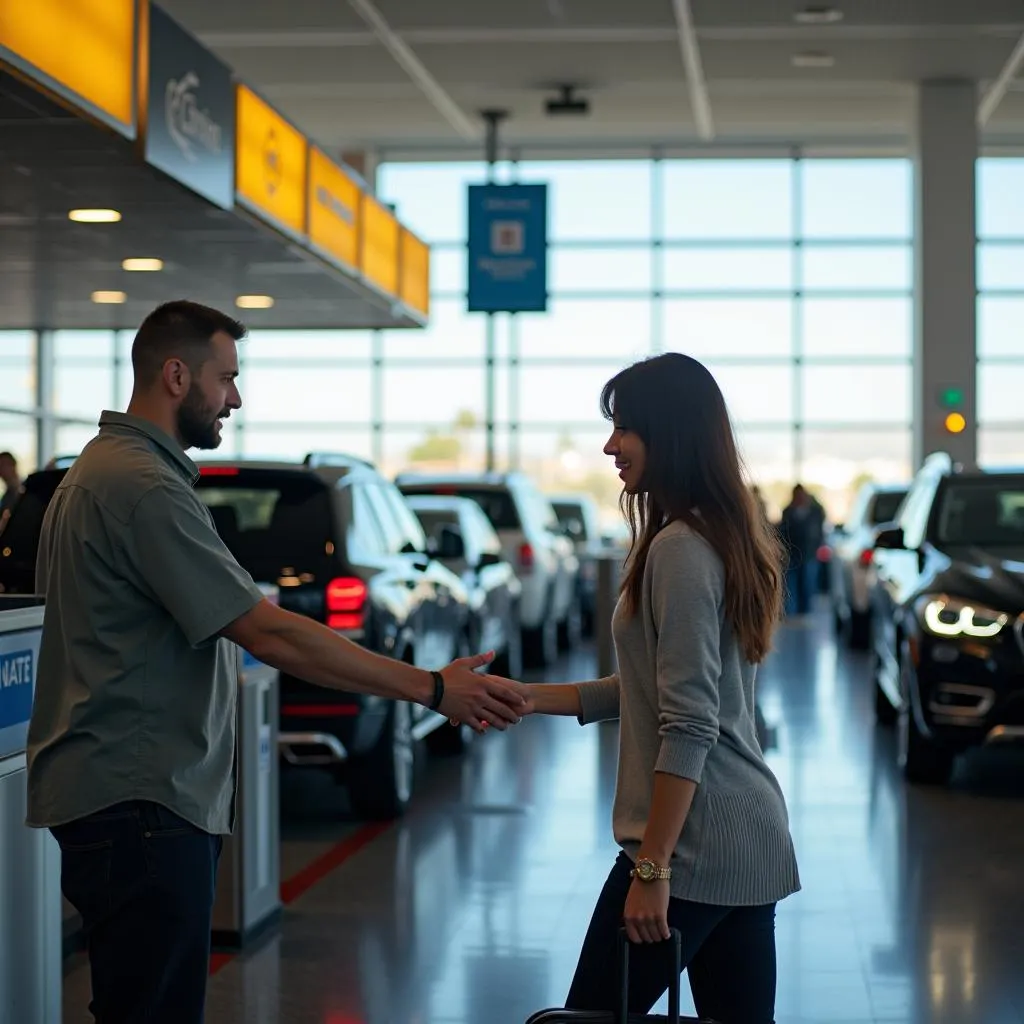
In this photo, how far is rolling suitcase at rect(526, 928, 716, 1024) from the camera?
3.32m

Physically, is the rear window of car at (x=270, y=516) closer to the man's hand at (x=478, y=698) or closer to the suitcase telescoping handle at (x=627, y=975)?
the man's hand at (x=478, y=698)

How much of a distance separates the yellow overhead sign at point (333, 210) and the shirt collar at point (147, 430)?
35.3 ft

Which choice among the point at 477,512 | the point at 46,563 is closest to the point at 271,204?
the point at 477,512

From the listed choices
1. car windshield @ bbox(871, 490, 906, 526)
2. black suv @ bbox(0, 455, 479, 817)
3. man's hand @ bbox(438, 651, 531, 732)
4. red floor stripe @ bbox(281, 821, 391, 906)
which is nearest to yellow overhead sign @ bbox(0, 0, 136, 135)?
black suv @ bbox(0, 455, 479, 817)

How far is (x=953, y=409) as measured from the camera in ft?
73.8

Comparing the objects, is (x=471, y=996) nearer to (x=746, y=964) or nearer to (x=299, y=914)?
(x=299, y=914)

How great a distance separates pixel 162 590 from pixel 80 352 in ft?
95.5

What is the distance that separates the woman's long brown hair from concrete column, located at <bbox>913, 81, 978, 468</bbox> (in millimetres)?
19499

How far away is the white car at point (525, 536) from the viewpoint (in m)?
17.6

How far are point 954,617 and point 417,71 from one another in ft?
46.3

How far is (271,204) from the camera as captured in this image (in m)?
12.9

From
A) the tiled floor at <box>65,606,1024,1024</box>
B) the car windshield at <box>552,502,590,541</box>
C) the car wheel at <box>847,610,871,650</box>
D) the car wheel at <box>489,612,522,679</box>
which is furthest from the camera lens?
the car windshield at <box>552,502,590,541</box>

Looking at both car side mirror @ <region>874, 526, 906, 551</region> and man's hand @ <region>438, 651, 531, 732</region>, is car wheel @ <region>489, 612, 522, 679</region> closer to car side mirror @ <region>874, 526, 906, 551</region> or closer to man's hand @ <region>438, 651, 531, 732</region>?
car side mirror @ <region>874, 526, 906, 551</region>

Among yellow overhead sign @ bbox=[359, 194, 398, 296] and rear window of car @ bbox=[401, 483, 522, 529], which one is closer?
yellow overhead sign @ bbox=[359, 194, 398, 296]
